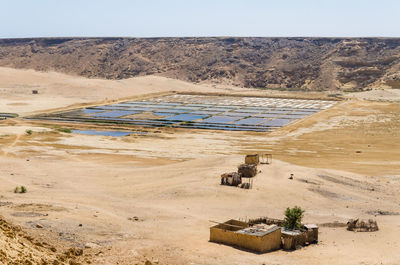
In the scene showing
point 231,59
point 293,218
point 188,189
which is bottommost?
point 188,189

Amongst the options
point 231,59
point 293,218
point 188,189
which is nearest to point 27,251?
point 293,218

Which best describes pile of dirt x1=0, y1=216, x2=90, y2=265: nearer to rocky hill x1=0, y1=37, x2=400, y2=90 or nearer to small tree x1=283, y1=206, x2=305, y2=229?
small tree x1=283, y1=206, x2=305, y2=229

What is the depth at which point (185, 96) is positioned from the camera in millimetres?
82625

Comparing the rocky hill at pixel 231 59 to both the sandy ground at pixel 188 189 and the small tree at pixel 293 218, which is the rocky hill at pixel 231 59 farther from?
the small tree at pixel 293 218

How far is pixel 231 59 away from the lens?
384ft

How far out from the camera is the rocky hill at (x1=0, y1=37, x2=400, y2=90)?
10131cm

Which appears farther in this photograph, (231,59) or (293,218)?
(231,59)

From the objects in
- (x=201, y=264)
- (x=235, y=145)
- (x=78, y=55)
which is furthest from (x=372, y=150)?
(x=78, y=55)

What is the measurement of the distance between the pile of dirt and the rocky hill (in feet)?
275

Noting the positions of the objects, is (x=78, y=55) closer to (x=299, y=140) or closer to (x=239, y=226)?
(x=299, y=140)

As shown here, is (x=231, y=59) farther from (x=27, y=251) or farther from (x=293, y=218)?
(x=27, y=251)

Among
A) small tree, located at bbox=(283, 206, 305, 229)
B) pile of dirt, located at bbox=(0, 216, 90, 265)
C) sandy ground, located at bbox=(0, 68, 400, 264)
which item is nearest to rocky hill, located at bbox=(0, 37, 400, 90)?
sandy ground, located at bbox=(0, 68, 400, 264)

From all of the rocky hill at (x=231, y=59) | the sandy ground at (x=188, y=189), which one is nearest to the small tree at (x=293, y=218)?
the sandy ground at (x=188, y=189)

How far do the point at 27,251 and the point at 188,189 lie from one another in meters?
11.2
